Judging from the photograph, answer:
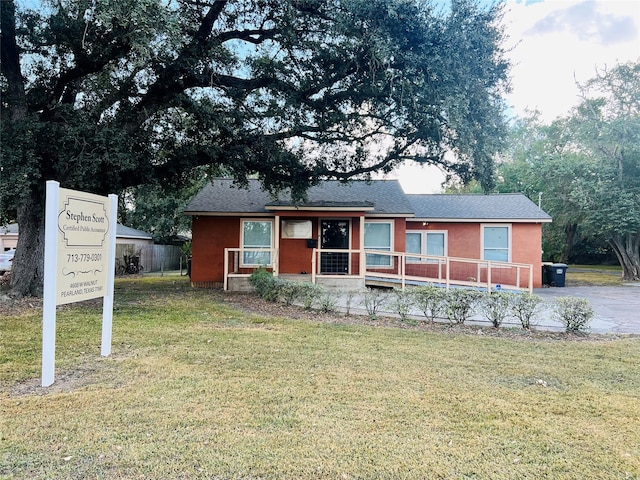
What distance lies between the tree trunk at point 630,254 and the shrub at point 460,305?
1726 centimetres

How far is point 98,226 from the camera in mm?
4492

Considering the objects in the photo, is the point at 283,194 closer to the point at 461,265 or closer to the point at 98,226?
the point at 461,265

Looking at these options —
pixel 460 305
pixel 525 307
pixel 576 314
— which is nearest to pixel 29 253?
pixel 460 305

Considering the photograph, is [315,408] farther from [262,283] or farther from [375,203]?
[375,203]

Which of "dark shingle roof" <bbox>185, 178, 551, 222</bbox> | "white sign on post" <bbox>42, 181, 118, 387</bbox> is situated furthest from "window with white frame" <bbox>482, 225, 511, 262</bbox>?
"white sign on post" <bbox>42, 181, 118, 387</bbox>

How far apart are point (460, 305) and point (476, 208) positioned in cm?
959

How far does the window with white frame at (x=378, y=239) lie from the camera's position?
13828 millimetres

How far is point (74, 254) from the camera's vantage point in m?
4.04

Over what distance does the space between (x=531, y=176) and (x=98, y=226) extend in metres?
24.3

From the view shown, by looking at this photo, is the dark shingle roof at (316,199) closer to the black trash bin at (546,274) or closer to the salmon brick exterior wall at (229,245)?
the salmon brick exterior wall at (229,245)

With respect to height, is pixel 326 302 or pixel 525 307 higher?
pixel 525 307

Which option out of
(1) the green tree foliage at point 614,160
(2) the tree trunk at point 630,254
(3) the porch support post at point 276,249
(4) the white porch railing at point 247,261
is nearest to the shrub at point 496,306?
(3) the porch support post at point 276,249

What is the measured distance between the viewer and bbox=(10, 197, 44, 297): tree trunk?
355 inches

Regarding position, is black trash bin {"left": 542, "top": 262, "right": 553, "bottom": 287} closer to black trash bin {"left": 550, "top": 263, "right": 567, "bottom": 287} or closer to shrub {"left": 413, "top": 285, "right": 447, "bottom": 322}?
black trash bin {"left": 550, "top": 263, "right": 567, "bottom": 287}
